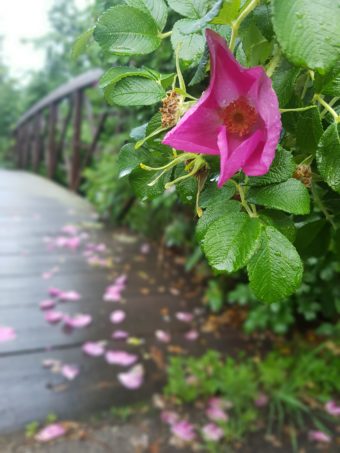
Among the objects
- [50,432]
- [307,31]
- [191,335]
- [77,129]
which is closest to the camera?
[307,31]

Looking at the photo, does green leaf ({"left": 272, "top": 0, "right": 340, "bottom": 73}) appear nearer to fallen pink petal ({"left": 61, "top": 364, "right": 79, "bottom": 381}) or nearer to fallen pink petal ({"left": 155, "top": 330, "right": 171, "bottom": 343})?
fallen pink petal ({"left": 61, "top": 364, "right": 79, "bottom": 381})

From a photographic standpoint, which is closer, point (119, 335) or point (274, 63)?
point (274, 63)

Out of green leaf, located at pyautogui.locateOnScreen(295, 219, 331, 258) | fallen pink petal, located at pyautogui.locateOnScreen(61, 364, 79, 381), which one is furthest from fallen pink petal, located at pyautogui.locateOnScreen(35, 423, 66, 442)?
green leaf, located at pyautogui.locateOnScreen(295, 219, 331, 258)

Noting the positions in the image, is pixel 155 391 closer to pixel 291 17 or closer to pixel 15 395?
pixel 15 395

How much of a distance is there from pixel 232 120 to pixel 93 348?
73.8 inches

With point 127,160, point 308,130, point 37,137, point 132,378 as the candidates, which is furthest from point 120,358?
point 37,137

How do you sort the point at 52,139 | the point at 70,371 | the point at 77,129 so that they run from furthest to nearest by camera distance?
the point at 52,139
the point at 77,129
the point at 70,371

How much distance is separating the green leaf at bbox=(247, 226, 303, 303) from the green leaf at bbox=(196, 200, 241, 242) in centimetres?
4

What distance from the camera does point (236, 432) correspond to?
5.73ft

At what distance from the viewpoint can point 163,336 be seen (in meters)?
2.23

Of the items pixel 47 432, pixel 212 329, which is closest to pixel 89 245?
pixel 212 329

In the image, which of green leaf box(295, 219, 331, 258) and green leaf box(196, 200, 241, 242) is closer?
green leaf box(196, 200, 241, 242)

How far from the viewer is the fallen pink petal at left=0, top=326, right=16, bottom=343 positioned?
6.52ft

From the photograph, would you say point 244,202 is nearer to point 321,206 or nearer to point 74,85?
point 321,206
